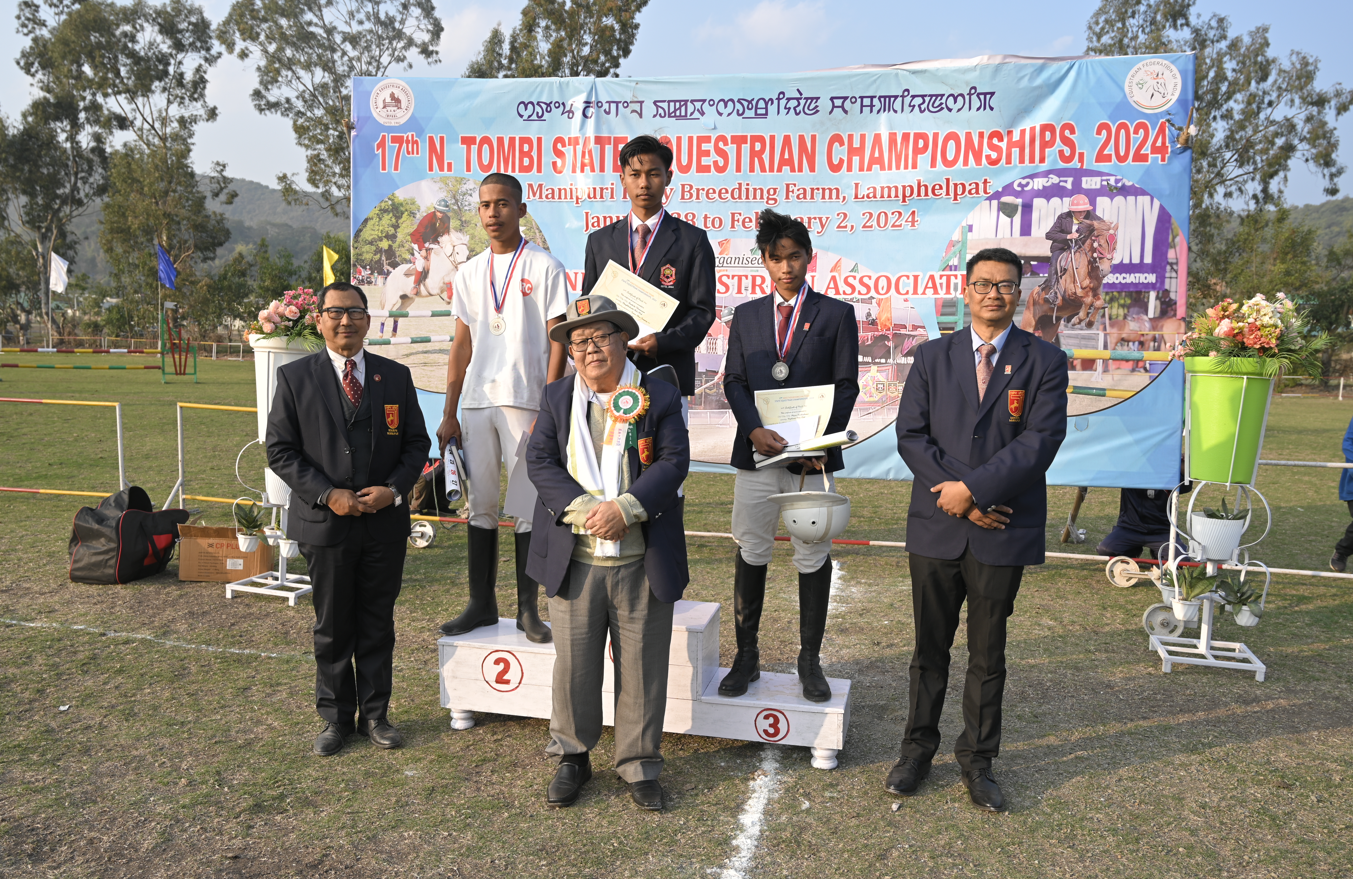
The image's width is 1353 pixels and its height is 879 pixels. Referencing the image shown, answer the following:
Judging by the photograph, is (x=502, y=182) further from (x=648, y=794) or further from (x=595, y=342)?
(x=648, y=794)

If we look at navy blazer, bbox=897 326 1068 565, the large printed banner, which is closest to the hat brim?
navy blazer, bbox=897 326 1068 565

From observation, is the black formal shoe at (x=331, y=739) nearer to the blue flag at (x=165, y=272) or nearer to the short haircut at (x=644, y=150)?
the short haircut at (x=644, y=150)

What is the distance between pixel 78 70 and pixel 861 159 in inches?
2234

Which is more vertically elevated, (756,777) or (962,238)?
(962,238)

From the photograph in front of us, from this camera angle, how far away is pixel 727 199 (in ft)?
23.9

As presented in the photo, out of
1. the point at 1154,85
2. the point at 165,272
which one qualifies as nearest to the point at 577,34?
the point at 165,272

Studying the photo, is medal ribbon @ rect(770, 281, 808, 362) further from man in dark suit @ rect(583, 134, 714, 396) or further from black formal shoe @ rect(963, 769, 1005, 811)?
black formal shoe @ rect(963, 769, 1005, 811)

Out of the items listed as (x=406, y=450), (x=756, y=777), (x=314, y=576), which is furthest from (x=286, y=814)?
(x=756, y=777)

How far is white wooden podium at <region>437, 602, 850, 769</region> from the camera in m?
3.75

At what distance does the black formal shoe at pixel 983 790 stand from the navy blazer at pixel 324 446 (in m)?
2.59

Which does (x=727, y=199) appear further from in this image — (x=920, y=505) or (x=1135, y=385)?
(x=920, y=505)

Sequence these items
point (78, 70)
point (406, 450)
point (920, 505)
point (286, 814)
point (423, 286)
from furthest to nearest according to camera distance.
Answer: point (78, 70) → point (423, 286) → point (406, 450) → point (920, 505) → point (286, 814)

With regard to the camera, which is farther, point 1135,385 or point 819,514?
point 1135,385

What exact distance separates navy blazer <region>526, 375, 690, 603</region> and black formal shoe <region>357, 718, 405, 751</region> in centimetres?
106
